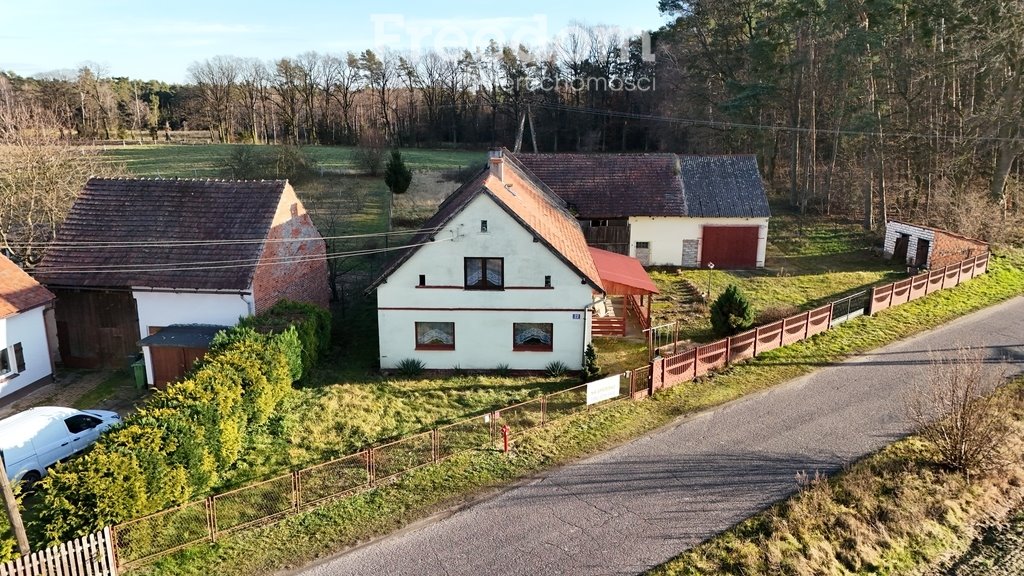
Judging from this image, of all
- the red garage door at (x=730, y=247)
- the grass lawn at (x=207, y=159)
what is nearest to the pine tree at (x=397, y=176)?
the grass lawn at (x=207, y=159)

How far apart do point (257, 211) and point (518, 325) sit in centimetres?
1031

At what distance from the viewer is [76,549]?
12.0 metres

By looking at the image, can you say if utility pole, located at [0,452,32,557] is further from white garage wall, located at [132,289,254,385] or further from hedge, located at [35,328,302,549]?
white garage wall, located at [132,289,254,385]

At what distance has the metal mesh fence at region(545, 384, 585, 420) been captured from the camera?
770 inches

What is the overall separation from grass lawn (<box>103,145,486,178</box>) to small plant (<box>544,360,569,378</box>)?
34.1m

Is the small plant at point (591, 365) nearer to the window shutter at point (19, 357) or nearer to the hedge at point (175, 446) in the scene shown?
the hedge at point (175, 446)

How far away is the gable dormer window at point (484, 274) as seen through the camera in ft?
72.6

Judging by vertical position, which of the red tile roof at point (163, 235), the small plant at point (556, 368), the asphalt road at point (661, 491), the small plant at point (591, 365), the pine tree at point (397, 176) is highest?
the pine tree at point (397, 176)

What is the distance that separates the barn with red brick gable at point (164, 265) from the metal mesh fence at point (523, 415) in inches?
379

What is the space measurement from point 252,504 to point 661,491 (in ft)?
30.8

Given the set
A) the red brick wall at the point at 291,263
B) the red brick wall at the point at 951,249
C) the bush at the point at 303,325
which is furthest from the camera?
the red brick wall at the point at 951,249

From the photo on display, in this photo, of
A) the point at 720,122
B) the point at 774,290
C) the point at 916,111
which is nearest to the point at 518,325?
the point at 774,290

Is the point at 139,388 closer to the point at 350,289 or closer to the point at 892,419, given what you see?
the point at 350,289

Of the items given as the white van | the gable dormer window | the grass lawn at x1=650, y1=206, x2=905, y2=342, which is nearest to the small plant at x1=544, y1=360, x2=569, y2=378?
the gable dormer window
